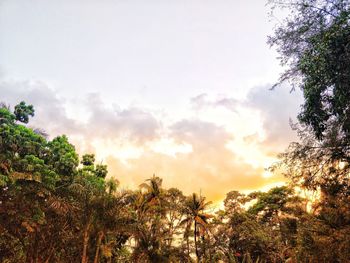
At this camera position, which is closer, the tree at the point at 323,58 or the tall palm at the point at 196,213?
the tree at the point at 323,58

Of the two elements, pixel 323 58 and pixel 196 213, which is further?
pixel 196 213

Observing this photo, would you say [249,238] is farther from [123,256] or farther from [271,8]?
[271,8]

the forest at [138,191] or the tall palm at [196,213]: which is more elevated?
the tall palm at [196,213]

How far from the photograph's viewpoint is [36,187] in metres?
18.6

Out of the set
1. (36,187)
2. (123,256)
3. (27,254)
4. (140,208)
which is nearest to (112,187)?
(36,187)

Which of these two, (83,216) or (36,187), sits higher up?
(36,187)

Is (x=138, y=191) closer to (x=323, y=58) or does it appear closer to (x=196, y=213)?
(x=196, y=213)

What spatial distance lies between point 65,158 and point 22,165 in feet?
11.8

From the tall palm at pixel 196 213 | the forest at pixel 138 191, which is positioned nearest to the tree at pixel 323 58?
the forest at pixel 138 191

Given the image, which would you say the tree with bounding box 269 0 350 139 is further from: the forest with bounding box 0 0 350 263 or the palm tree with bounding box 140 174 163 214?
the palm tree with bounding box 140 174 163 214

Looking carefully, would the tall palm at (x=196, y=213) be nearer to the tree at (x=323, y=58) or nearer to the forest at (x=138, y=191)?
the forest at (x=138, y=191)

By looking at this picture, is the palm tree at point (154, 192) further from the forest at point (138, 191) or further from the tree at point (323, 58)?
the tree at point (323, 58)

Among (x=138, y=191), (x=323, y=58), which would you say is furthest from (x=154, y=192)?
(x=323, y=58)

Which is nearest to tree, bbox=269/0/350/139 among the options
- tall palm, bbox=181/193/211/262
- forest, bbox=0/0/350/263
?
forest, bbox=0/0/350/263
